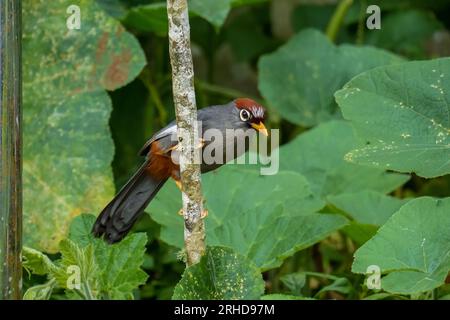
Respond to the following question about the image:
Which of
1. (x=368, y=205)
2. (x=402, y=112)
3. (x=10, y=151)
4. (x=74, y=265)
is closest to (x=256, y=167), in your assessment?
(x=368, y=205)

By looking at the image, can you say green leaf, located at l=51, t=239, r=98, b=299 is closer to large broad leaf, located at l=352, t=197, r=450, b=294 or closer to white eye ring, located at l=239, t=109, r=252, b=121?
large broad leaf, located at l=352, t=197, r=450, b=294

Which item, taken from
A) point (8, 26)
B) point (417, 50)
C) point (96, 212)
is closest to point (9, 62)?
point (8, 26)

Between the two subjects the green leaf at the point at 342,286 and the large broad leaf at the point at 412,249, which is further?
the green leaf at the point at 342,286

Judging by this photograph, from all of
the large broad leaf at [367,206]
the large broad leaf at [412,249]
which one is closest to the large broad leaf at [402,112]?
the large broad leaf at [412,249]

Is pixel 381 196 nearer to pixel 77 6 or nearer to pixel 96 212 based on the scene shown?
pixel 96 212

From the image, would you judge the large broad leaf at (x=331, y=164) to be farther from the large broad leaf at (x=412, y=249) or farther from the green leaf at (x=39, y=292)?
the green leaf at (x=39, y=292)

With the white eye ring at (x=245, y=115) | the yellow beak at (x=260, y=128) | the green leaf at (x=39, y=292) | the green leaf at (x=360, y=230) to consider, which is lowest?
the green leaf at (x=39, y=292)
